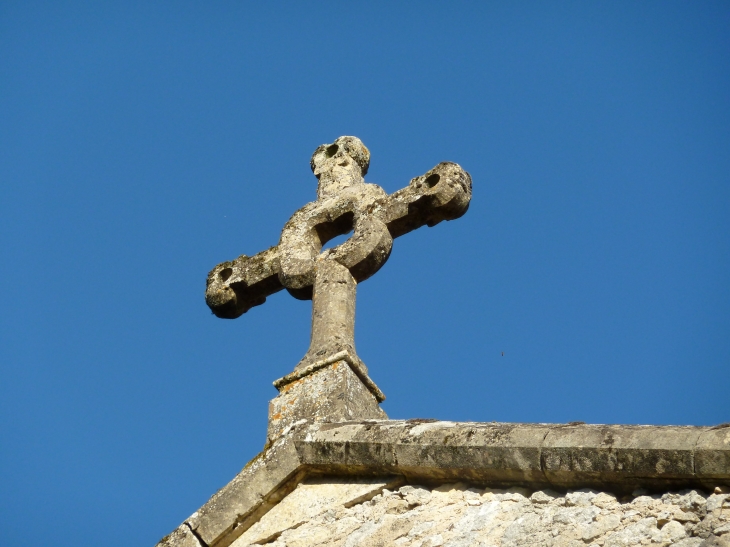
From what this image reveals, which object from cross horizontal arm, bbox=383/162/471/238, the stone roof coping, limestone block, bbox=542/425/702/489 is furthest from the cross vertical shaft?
limestone block, bbox=542/425/702/489

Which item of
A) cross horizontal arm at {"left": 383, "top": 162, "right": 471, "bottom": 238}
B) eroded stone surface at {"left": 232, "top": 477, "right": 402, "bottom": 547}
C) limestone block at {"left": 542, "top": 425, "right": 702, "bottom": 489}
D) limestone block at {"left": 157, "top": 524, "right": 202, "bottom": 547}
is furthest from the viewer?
cross horizontal arm at {"left": 383, "top": 162, "right": 471, "bottom": 238}

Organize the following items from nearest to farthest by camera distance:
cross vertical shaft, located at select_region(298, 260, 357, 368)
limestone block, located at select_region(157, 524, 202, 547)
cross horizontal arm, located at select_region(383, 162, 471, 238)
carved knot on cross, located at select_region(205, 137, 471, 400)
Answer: limestone block, located at select_region(157, 524, 202, 547) < cross vertical shaft, located at select_region(298, 260, 357, 368) < carved knot on cross, located at select_region(205, 137, 471, 400) < cross horizontal arm, located at select_region(383, 162, 471, 238)

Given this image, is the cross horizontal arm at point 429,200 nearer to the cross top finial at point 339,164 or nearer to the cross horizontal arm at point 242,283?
the cross top finial at point 339,164

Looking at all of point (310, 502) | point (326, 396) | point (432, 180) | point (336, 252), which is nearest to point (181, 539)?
point (310, 502)

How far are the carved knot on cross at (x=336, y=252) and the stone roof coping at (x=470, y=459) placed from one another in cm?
76

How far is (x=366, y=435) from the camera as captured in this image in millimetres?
5266

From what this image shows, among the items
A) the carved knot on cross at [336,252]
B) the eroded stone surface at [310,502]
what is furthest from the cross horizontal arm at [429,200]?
the eroded stone surface at [310,502]

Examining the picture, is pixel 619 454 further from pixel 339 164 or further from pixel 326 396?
pixel 339 164

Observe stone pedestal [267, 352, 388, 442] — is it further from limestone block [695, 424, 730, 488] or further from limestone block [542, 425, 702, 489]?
limestone block [695, 424, 730, 488]

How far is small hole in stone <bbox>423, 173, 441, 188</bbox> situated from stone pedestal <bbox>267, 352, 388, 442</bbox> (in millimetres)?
1281

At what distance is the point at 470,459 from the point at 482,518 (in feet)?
0.87

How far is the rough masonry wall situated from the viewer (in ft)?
13.8

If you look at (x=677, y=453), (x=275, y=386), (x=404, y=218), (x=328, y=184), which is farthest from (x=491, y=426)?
(x=328, y=184)

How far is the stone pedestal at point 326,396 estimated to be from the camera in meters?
5.80
